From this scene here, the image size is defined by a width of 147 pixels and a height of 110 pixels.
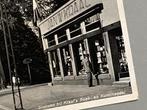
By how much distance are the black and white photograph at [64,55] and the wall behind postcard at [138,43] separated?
0.08 metres

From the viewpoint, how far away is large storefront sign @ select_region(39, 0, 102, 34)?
17.2ft

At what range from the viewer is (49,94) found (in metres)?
5.30

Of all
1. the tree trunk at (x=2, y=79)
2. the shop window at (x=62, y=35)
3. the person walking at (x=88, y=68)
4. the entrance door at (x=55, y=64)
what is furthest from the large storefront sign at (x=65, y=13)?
the tree trunk at (x=2, y=79)

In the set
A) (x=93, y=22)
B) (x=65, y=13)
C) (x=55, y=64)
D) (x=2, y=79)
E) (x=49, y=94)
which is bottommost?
(x=49, y=94)

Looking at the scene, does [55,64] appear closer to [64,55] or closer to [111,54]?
[64,55]

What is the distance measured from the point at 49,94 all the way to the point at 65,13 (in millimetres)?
1265

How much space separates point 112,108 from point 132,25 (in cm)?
127

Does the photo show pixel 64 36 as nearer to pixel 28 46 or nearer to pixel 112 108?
pixel 28 46

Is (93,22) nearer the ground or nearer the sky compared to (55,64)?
nearer the sky

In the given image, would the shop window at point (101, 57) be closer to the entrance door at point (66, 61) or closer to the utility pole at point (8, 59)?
the entrance door at point (66, 61)

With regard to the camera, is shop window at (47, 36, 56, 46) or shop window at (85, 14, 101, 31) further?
shop window at (47, 36, 56, 46)

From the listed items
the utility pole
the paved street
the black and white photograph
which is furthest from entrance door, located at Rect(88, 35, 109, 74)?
the utility pole

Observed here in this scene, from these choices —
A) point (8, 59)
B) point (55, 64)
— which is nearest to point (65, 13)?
point (55, 64)

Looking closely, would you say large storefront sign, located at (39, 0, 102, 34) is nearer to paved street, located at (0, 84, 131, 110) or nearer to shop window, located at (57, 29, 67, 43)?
shop window, located at (57, 29, 67, 43)
